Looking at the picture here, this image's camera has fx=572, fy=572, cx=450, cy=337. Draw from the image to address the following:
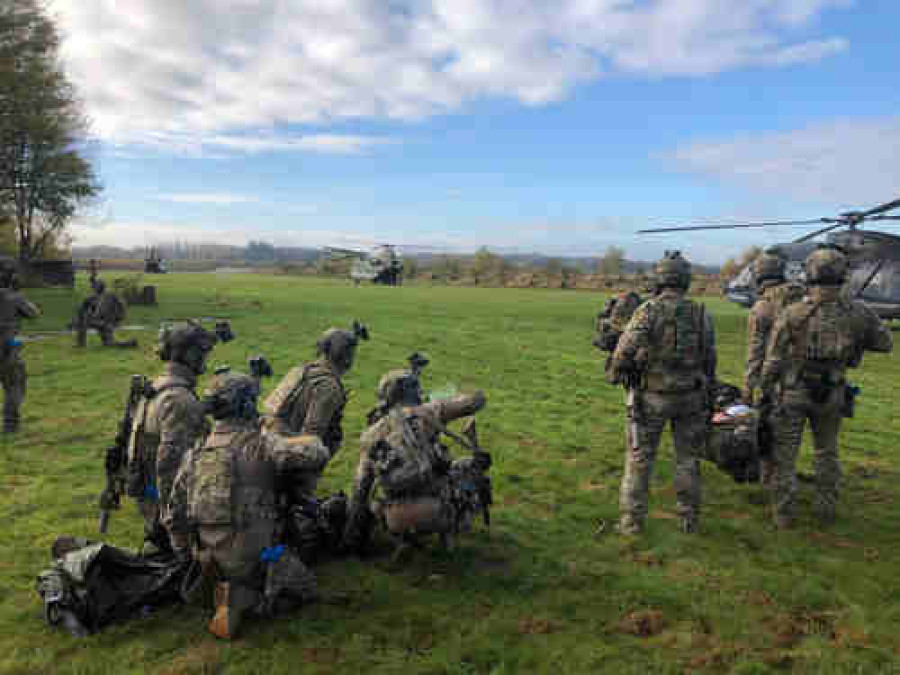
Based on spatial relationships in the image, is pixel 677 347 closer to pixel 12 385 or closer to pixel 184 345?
pixel 184 345

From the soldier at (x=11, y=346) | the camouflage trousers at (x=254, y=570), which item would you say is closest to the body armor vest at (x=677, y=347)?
the camouflage trousers at (x=254, y=570)

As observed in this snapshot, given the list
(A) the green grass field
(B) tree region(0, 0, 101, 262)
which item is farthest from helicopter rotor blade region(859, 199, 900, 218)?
(B) tree region(0, 0, 101, 262)

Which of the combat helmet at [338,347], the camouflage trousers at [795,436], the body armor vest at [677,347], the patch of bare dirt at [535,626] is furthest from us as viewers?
the camouflage trousers at [795,436]

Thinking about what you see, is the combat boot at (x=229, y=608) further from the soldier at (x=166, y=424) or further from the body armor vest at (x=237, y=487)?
the soldier at (x=166, y=424)

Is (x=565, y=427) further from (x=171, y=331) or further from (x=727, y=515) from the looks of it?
(x=171, y=331)

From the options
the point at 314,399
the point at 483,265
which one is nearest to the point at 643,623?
the point at 314,399

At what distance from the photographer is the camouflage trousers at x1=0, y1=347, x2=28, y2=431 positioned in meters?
9.63

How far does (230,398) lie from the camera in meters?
4.41

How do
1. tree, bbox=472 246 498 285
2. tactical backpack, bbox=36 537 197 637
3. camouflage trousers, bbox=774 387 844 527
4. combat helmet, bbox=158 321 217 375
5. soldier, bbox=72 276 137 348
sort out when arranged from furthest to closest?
tree, bbox=472 246 498 285 < soldier, bbox=72 276 137 348 < camouflage trousers, bbox=774 387 844 527 < combat helmet, bbox=158 321 217 375 < tactical backpack, bbox=36 537 197 637

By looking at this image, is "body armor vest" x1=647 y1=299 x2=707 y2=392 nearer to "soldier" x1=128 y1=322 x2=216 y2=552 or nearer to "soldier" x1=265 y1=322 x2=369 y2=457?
"soldier" x1=265 y1=322 x2=369 y2=457

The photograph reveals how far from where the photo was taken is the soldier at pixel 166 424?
5113 mm

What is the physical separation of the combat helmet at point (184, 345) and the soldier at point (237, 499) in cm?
120

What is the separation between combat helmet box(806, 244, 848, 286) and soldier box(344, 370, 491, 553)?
14.0ft

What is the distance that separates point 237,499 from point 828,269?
21.7 ft
